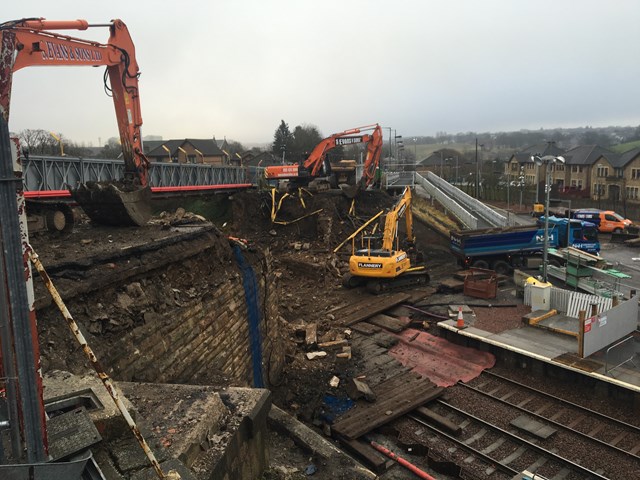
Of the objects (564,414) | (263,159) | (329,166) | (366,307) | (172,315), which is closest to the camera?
(172,315)

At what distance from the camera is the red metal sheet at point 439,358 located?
12.1 metres

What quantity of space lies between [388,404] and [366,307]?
6.66 m

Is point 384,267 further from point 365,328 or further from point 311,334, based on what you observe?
point 311,334

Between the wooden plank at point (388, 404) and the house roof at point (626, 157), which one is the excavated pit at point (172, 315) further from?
the house roof at point (626, 157)

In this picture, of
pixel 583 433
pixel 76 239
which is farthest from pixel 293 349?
pixel 583 433

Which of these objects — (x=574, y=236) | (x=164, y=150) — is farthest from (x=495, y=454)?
(x=164, y=150)

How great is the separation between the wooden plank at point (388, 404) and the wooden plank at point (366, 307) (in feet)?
13.6

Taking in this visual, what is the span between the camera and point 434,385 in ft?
37.0

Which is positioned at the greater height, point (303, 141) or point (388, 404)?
point (303, 141)

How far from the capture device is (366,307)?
1702 cm

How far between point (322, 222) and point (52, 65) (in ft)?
55.2

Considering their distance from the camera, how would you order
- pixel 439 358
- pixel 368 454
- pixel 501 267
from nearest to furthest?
pixel 368 454 → pixel 439 358 → pixel 501 267

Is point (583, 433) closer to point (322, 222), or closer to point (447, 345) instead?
point (447, 345)

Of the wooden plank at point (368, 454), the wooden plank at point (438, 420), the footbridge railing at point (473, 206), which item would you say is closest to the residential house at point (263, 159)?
the footbridge railing at point (473, 206)
